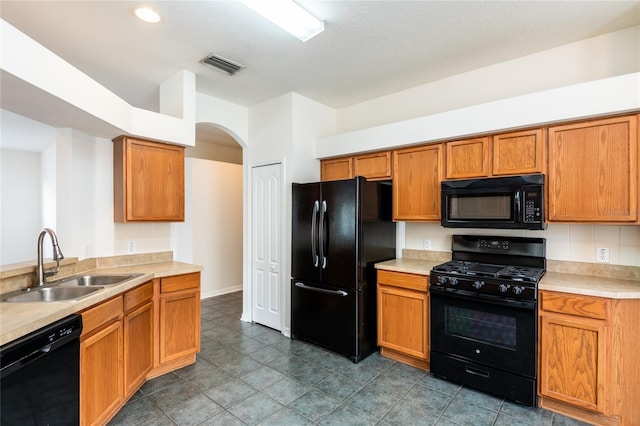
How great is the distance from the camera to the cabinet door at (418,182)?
121 inches

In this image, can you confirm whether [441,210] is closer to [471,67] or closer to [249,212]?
[471,67]

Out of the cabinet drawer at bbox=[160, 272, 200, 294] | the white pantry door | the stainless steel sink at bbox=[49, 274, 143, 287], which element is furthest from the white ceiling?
the cabinet drawer at bbox=[160, 272, 200, 294]

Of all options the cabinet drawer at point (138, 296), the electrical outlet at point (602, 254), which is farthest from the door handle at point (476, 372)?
the cabinet drawer at point (138, 296)

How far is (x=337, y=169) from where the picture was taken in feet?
12.7

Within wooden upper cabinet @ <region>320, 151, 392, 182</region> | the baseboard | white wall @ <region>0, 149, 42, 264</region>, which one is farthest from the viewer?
white wall @ <region>0, 149, 42, 264</region>

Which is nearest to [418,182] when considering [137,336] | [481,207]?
[481,207]

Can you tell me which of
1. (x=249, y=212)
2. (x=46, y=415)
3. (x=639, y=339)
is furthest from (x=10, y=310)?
(x=639, y=339)

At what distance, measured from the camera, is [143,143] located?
299 centimetres

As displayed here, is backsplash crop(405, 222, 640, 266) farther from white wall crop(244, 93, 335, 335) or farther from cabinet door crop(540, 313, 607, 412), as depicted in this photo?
white wall crop(244, 93, 335, 335)

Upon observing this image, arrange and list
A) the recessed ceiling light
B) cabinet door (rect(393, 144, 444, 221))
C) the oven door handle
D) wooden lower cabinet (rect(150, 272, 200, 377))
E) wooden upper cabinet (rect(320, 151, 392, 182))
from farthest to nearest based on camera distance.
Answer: wooden upper cabinet (rect(320, 151, 392, 182)) < cabinet door (rect(393, 144, 444, 221)) < wooden lower cabinet (rect(150, 272, 200, 377)) < the oven door handle < the recessed ceiling light

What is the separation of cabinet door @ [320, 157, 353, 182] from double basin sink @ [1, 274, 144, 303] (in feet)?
7.54

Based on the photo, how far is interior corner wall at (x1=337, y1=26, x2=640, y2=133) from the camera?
8.20ft

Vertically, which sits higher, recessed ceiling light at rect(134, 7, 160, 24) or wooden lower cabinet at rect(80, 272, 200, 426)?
recessed ceiling light at rect(134, 7, 160, 24)

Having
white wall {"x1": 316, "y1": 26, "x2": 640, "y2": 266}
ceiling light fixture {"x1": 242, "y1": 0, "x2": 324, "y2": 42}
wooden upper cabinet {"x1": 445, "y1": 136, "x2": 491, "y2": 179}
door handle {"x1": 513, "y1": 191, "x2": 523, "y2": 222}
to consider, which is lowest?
door handle {"x1": 513, "y1": 191, "x2": 523, "y2": 222}
